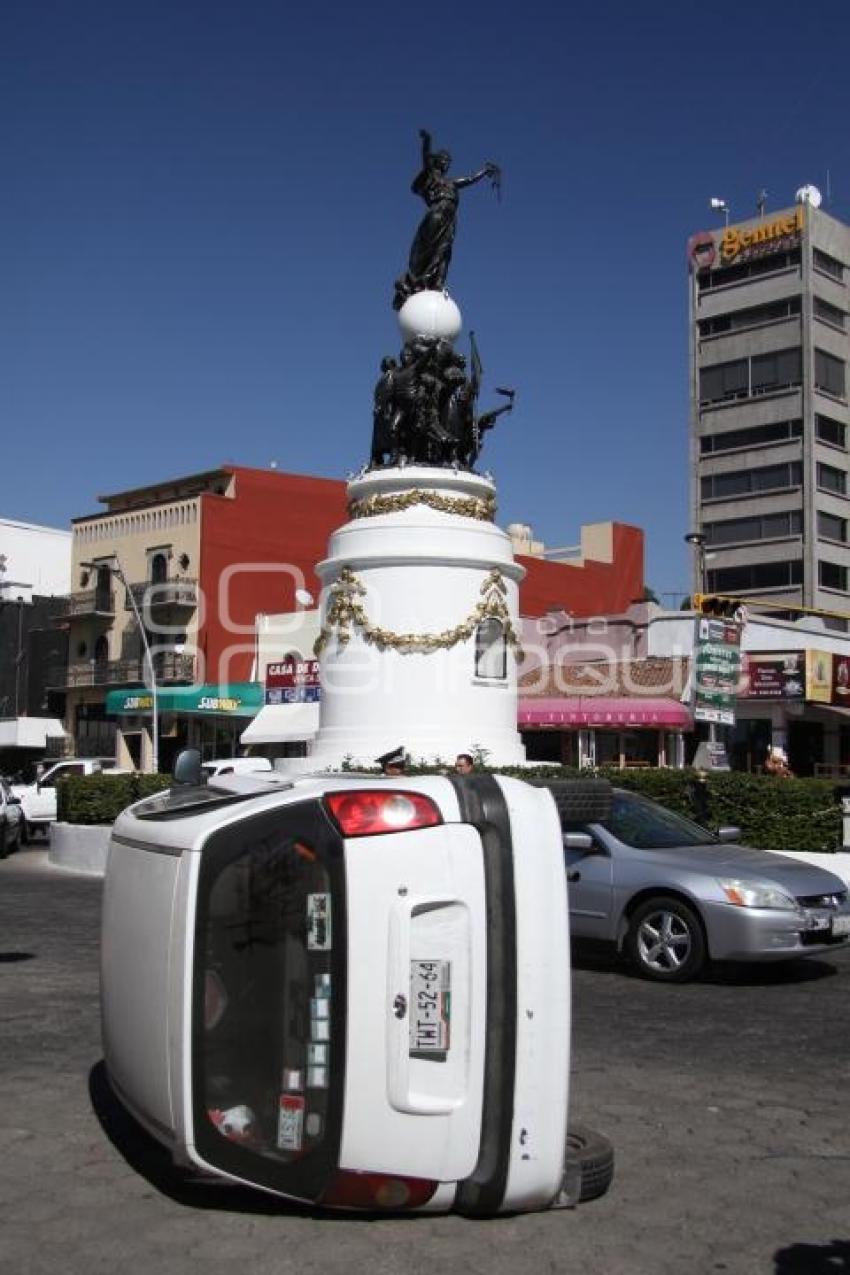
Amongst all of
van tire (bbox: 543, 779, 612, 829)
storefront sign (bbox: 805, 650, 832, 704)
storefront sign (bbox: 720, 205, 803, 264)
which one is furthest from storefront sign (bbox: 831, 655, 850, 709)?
storefront sign (bbox: 720, 205, 803, 264)

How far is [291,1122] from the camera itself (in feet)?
14.1

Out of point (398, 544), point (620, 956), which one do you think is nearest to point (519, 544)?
point (398, 544)

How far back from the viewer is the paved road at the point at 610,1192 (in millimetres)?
4305

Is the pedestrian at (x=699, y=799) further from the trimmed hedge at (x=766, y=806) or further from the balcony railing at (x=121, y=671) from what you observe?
the balcony railing at (x=121, y=671)

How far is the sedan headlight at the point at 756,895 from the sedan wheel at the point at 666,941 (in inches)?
14.1

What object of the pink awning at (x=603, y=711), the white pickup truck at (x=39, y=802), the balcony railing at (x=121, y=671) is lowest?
the white pickup truck at (x=39, y=802)

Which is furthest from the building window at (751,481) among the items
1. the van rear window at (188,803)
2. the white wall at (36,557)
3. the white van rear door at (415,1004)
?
the white van rear door at (415,1004)

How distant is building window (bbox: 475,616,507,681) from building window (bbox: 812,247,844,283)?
183 feet

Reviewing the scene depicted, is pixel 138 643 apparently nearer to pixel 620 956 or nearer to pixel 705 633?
pixel 705 633

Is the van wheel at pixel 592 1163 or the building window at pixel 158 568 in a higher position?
the building window at pixel 158 568

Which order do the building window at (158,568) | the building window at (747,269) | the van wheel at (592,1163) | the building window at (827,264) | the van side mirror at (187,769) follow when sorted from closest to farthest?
the van wheel at (592,1163) → the van side mirror at (187,769) → the building window at (158,568) → the building window at (827,264) → the building window at (747,269)

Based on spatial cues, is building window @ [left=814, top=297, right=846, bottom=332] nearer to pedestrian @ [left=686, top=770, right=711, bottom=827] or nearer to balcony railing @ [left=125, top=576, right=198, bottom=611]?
balcony railing @ [left=125, top=576, right=198, bottom=611]

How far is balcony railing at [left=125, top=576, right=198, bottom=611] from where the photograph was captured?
48.0 metres

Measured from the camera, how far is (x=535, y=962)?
14.5 feet
